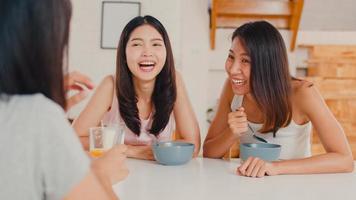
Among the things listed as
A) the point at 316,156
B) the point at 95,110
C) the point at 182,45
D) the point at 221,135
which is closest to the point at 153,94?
the point at 95,110

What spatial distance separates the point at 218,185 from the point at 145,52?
→ 2.60 ft

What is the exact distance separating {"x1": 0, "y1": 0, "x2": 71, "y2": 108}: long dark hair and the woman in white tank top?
84cm

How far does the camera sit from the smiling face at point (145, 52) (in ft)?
5.43

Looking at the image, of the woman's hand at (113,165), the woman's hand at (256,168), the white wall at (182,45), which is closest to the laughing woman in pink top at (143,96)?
the woman's hand at (256,168)

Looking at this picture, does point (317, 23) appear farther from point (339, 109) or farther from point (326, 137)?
point (326, 137)

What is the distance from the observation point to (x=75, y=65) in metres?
3.68

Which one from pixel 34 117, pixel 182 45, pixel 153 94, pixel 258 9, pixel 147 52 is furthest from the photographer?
pixel 182 45

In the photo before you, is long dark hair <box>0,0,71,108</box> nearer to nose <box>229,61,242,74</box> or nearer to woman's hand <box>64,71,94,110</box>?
woman's hand <box>64,71,94,110</box>

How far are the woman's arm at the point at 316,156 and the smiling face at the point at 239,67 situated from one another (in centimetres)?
19

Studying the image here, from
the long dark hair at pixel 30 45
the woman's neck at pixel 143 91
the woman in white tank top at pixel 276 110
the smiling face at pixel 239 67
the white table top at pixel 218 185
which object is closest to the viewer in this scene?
the long dark hair at pixel 30 45

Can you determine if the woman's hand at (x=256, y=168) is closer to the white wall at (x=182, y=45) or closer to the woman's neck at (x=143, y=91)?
the woman's neck at (x=143, y=91)

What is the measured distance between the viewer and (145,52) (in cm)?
165

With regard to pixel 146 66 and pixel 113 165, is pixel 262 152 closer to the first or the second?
pixel 113 165

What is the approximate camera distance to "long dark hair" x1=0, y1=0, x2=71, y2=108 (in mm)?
543
